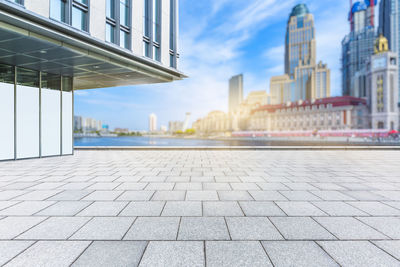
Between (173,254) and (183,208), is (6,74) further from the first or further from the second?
(173,254)

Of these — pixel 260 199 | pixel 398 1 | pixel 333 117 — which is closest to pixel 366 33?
pixel 398 1

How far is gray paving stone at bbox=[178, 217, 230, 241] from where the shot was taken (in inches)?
133

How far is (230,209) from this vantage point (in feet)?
14.9

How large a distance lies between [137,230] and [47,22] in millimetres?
9545

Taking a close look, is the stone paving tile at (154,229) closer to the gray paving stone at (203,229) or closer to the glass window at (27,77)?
the gray paving stone at (203,229)

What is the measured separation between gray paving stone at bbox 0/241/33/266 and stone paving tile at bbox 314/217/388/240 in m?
4.88

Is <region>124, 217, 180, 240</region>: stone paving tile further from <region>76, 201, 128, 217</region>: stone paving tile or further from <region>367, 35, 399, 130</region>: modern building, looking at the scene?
<region>367, 35, 399, 130</region>: modern building

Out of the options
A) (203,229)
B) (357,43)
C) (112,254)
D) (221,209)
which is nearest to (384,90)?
(357,43)

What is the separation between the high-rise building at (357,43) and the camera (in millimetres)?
157875

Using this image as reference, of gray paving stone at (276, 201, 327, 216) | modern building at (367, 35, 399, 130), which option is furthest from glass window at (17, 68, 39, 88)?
modern building at (367, 35, 399, 130)

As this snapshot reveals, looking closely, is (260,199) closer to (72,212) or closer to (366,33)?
(72,212)

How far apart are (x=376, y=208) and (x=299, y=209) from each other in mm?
1726

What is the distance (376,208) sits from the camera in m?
4.62

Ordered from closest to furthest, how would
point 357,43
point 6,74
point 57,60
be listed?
point 57,60, point 6,74, point 357,43
